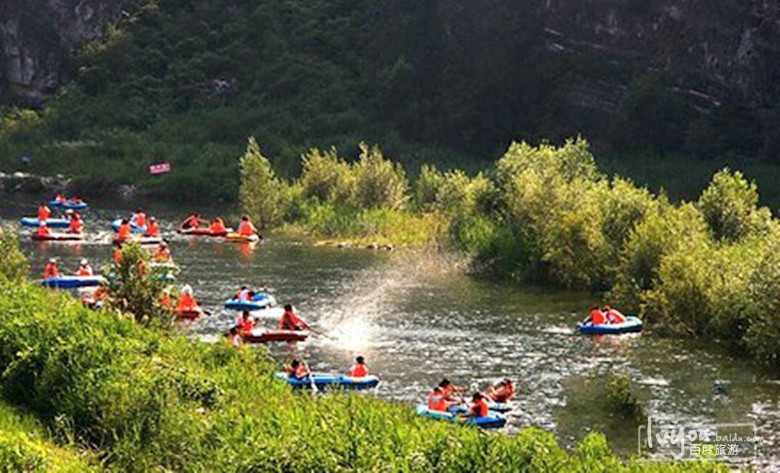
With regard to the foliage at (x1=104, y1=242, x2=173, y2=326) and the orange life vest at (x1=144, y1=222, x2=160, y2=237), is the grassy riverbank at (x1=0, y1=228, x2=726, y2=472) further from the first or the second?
the orange life vest at (x1=144, y1=222, x2=160, y2=237)

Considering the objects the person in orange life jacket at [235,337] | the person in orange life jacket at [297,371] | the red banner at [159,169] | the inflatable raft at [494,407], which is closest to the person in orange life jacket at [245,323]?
the person in orange life jacket at [235,337]

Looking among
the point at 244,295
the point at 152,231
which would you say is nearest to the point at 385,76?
the point at 152,231

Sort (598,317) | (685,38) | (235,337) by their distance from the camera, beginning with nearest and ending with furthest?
1. (235,337)
2. (598,317)
3. (685,38)

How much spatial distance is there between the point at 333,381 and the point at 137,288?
5978 mm

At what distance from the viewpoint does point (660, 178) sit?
251 feet

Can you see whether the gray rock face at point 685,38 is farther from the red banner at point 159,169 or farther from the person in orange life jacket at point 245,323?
the person in orange life jacket at point 245,323

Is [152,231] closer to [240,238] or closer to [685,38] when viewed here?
[240,238]

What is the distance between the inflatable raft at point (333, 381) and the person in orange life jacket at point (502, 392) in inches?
138

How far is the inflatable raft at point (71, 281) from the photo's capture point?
4728 cm

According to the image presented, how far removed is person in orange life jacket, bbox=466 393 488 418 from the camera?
3019 centimetres

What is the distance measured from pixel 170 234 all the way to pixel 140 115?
41.4 metres

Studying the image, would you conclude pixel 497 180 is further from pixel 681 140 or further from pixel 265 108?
pixel 265 108

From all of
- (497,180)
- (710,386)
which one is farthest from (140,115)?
(710,386)

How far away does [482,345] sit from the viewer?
130 feet
